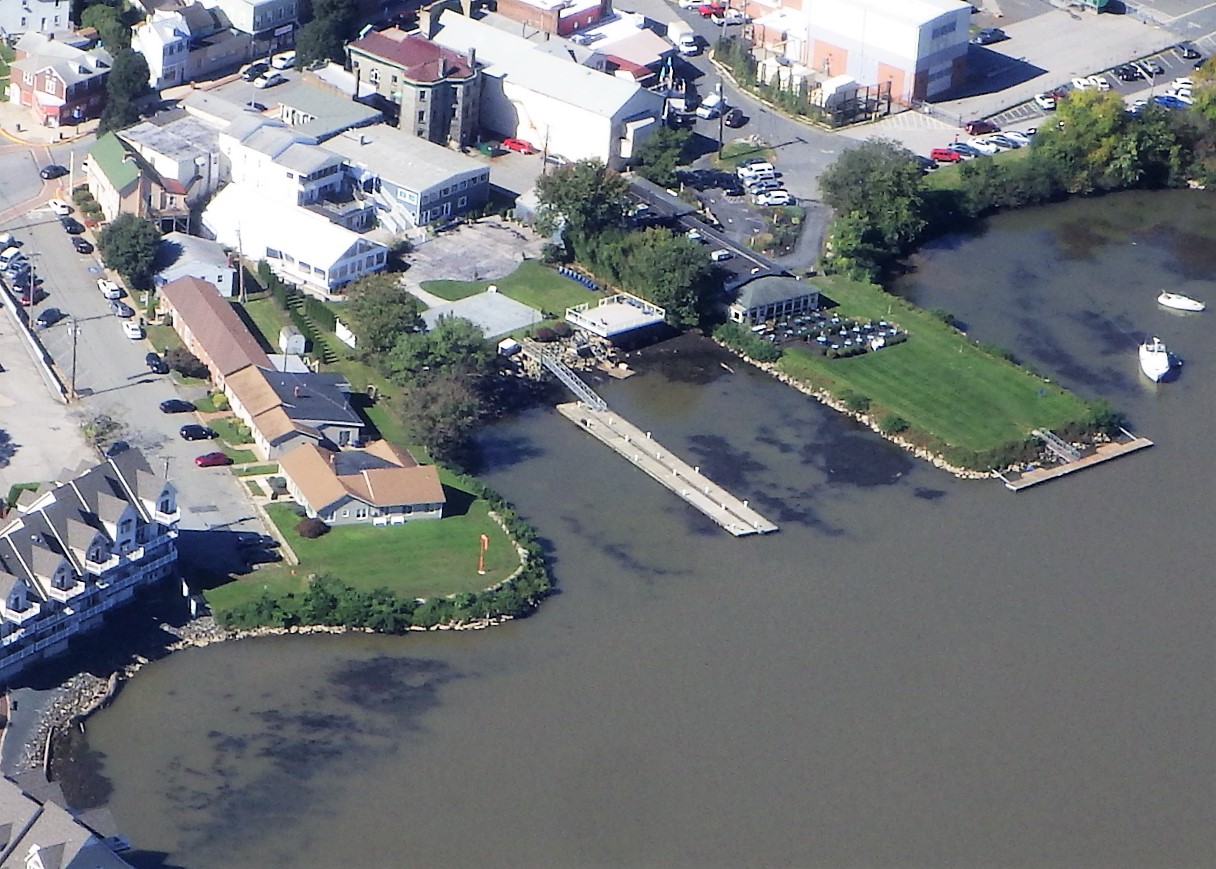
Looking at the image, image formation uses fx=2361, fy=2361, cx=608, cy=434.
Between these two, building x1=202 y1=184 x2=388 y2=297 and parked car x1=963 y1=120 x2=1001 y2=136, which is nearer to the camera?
building x1=202 y1=184 x2=388 y2=297

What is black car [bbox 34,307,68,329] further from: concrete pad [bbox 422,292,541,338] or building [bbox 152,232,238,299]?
concrete pad [bbox 422,292,541,338]

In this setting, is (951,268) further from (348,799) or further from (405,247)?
(348,799)

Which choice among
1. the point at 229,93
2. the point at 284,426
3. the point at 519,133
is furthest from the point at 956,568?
the point at 229,93

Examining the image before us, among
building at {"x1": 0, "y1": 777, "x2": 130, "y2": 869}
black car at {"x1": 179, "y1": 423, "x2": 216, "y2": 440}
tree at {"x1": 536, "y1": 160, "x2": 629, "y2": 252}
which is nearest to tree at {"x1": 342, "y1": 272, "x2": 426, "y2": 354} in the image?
black car at {"x1": 179, "y1": 423, "x2": 216, "y2": 440}

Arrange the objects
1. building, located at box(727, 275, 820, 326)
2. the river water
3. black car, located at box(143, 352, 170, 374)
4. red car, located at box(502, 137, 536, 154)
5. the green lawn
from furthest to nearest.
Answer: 1. red car, located at box(502, 137, 536, 154)
2. building, located at box(727, 275, 820, 326)
3. black car, located at box(143, 352, 170, 374)
4. the green lawn
5. the river water

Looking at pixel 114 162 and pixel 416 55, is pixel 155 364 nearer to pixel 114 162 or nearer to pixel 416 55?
pixel 114 162
